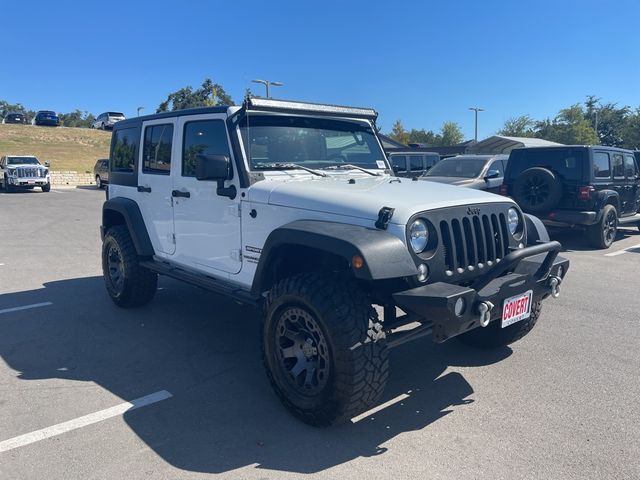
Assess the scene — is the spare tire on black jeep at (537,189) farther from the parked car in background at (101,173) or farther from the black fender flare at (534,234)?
the parked car in background at (101,173)

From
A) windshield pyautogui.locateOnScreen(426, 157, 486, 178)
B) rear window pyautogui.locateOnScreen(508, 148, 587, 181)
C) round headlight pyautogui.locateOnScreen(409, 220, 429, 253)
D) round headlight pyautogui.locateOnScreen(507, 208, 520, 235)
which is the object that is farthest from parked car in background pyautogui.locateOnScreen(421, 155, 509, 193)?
round headlight pyautogui.locateOnScreen(409, 220, 429, 253)

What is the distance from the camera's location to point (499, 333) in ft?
14.5

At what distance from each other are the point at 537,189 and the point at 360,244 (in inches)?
295

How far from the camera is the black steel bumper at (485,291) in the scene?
296cm

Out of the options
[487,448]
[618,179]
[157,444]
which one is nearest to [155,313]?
[157,444]

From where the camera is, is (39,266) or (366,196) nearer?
(366,196)

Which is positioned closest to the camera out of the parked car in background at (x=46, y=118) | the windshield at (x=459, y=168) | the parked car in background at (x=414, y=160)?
the windshield at (x=459, y=168)

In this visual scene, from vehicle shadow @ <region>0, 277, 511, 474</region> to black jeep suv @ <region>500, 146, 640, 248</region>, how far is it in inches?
222

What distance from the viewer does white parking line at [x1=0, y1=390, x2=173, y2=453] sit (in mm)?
3158

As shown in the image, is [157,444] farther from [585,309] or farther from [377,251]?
[585,309]

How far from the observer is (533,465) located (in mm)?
2889

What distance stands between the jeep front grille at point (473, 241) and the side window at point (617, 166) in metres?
7.75

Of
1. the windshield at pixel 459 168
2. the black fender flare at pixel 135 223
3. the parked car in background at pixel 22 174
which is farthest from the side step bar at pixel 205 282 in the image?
the parked car in background at pixel 22 174

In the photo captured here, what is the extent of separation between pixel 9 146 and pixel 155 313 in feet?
127
